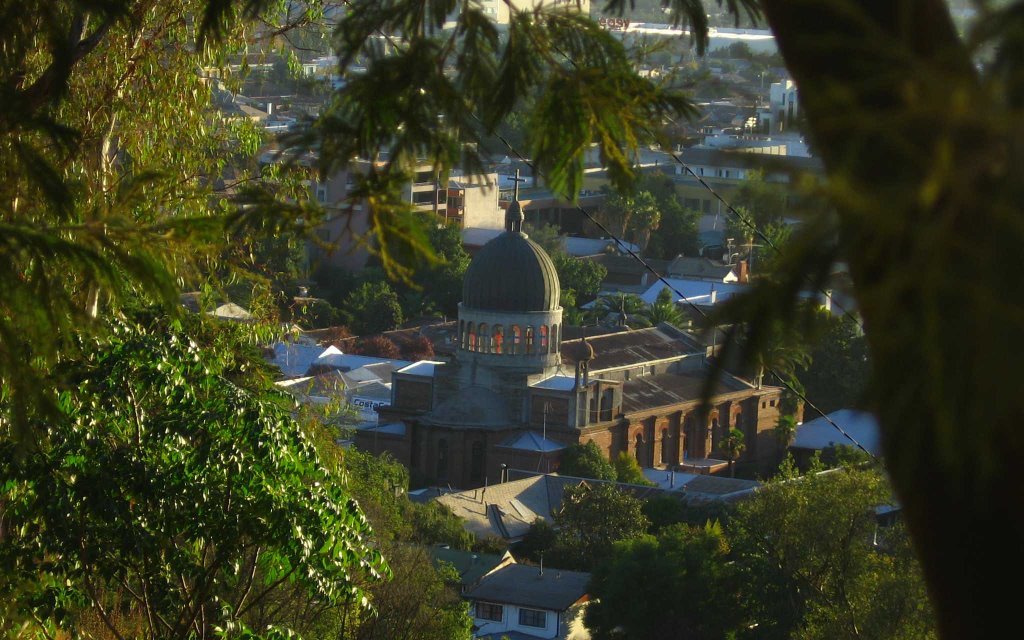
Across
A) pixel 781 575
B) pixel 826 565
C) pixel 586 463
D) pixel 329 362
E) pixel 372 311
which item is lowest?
pixel 586 463

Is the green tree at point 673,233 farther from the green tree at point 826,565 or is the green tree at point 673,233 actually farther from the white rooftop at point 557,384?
the green tree at point 826,565

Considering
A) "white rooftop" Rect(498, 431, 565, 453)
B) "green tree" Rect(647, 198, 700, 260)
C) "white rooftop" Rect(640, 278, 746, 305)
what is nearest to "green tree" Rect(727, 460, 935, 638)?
"white rooftop" Rect(498, 431, 565, 453)

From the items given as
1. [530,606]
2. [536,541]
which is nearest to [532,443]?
[536,541]

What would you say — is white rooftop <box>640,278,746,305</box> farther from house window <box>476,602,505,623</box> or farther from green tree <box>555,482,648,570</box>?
house window <box>476,602,505,623</box>

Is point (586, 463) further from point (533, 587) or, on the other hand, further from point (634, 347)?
point (533, 587)

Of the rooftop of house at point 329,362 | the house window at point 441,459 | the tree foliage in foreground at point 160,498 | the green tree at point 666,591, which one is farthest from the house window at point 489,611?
the tree foliage in foreground at point 160,498
